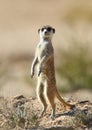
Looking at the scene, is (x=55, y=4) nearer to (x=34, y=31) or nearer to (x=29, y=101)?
(x=34, y=31)

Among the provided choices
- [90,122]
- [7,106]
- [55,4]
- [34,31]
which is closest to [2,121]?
[7,106]

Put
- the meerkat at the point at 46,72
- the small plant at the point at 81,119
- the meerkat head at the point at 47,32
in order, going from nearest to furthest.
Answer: the small plant at the point at 81,119
the meerkat at the point at 46,72
the meerkat head at the point at 47,32

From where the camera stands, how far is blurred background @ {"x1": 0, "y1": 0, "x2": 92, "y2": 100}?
1881cm

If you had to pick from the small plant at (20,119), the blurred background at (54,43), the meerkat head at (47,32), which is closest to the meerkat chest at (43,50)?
the meerkat head at (47,32)

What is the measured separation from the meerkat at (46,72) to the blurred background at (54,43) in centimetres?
225

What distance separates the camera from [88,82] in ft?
61.6

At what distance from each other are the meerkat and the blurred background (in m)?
2.25

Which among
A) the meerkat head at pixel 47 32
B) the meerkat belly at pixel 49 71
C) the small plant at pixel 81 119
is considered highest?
the meerkat head at pixel 47 32

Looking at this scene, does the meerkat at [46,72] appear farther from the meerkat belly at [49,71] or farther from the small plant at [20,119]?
the small plant at [20,119]

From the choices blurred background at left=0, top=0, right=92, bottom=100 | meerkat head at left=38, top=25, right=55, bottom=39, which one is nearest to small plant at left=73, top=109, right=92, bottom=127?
meerkat head at left=38, top=25, right=55, bottom=39

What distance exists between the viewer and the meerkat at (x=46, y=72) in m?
11.5

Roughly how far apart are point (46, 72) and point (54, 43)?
1514 cm

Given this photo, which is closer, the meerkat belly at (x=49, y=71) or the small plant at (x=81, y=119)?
the small plant at (x=81, y=119)

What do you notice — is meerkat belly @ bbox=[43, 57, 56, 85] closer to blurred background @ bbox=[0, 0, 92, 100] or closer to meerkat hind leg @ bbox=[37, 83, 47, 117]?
meerkat hind leg @ bbox=[37, 83, 47, 117]
